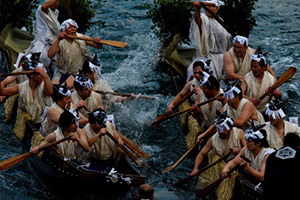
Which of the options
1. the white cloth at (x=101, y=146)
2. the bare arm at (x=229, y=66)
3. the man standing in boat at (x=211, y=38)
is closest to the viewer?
the white cloth at (x=101, y=146)

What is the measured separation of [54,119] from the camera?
34.0 feet

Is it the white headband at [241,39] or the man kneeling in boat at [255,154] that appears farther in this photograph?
the white headband at [241,39]

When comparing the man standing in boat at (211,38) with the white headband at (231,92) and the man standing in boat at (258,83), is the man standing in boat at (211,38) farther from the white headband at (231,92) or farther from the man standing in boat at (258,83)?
the white headband at (231,92)

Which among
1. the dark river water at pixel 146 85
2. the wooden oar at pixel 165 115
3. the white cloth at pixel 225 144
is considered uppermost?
the white cloth at pixel 225 144

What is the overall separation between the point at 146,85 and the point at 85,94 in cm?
392

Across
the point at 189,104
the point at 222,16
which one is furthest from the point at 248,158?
the point at 222,16

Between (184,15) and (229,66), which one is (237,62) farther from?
(184,15)

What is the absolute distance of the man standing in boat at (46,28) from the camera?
12656 mm

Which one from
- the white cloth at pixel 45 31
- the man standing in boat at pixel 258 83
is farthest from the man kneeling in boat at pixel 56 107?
the man standing in boat at pixel 258 83

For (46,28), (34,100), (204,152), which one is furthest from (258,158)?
(46,28)

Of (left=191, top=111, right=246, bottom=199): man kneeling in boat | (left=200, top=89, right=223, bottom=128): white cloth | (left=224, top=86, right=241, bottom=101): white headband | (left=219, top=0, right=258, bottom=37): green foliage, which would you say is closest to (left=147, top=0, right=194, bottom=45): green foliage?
(left=219, top=0, right=258, bottom=37): green foliage

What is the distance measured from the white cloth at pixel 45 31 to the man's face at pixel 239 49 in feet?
11.1

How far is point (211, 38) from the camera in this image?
41.4 feet

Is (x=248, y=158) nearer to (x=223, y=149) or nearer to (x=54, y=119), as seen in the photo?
(x=223, y=149)
